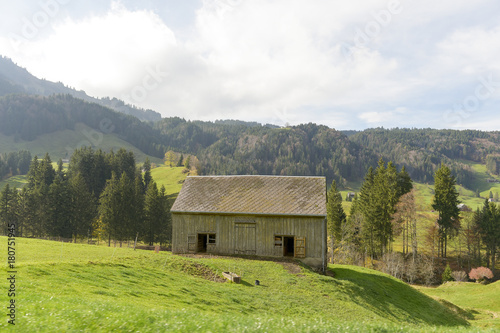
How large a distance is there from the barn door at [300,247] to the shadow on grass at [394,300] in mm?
4216

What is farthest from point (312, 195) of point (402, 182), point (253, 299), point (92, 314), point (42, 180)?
point (42, 180)

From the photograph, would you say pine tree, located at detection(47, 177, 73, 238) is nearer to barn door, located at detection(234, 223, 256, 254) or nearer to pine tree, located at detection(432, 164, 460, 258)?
barn door, located at detection(234, 223, 256, 254)

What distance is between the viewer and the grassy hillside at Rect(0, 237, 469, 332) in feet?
35.0

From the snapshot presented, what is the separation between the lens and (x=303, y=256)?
3288 centimetres

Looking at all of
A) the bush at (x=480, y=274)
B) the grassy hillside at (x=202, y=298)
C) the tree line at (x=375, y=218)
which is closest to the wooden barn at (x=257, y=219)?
the grassy hillside at (x=202, y=298)

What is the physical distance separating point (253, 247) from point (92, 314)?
24647 mm

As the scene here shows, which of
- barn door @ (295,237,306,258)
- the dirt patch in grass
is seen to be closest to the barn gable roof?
barn door @ (295,237,306,258)

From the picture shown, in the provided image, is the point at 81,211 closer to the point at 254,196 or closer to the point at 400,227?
the point at 254,196

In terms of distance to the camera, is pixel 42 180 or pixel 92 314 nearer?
pixel 92 314

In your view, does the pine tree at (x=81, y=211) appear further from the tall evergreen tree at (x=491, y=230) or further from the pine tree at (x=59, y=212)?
the tall evergreen tree at (x=491, y=230)

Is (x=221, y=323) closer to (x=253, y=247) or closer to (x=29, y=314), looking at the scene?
(x=29, y=314)

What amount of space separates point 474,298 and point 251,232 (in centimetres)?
3443

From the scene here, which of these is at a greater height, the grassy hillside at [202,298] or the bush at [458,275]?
the grassy hillside at [202,298]

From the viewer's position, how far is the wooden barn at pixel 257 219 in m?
33.1
